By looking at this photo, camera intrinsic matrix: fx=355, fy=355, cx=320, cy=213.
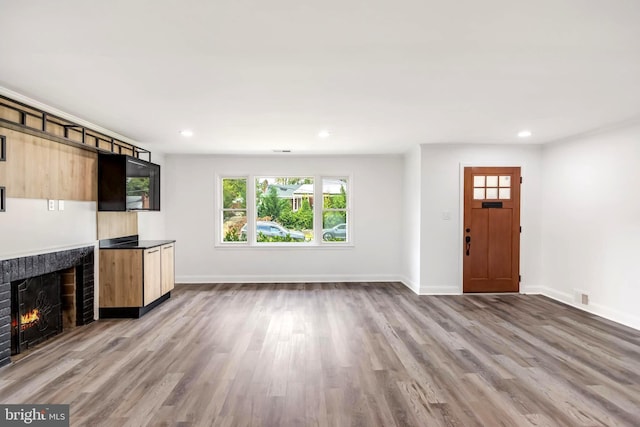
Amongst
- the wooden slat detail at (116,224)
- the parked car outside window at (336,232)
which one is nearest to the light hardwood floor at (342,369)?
the wooden slat detail at (116,224)

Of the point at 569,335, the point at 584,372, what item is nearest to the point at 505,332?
the point at 569,335

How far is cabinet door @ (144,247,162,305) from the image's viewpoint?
15.8ft

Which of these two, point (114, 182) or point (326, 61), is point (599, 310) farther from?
point (114, 182)

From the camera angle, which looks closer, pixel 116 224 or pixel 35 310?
pixel 35 310

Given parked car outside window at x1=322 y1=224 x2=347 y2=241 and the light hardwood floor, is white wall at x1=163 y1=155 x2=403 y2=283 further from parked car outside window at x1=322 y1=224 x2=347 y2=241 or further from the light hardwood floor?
the light hardwood floor

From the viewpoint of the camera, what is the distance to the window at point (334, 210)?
7.16m

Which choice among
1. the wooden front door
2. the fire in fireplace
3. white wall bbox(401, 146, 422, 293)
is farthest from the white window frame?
the fire in fireplace

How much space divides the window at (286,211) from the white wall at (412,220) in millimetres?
1139

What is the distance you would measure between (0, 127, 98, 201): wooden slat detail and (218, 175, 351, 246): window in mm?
2717

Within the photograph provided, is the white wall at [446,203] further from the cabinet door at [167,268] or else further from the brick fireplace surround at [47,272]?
the brick fireplace surround at [47,272]

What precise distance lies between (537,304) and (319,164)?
4.38m

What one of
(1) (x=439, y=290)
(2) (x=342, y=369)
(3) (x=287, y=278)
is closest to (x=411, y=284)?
(1) (x=439, y=290)

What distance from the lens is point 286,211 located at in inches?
283

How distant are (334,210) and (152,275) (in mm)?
3547
